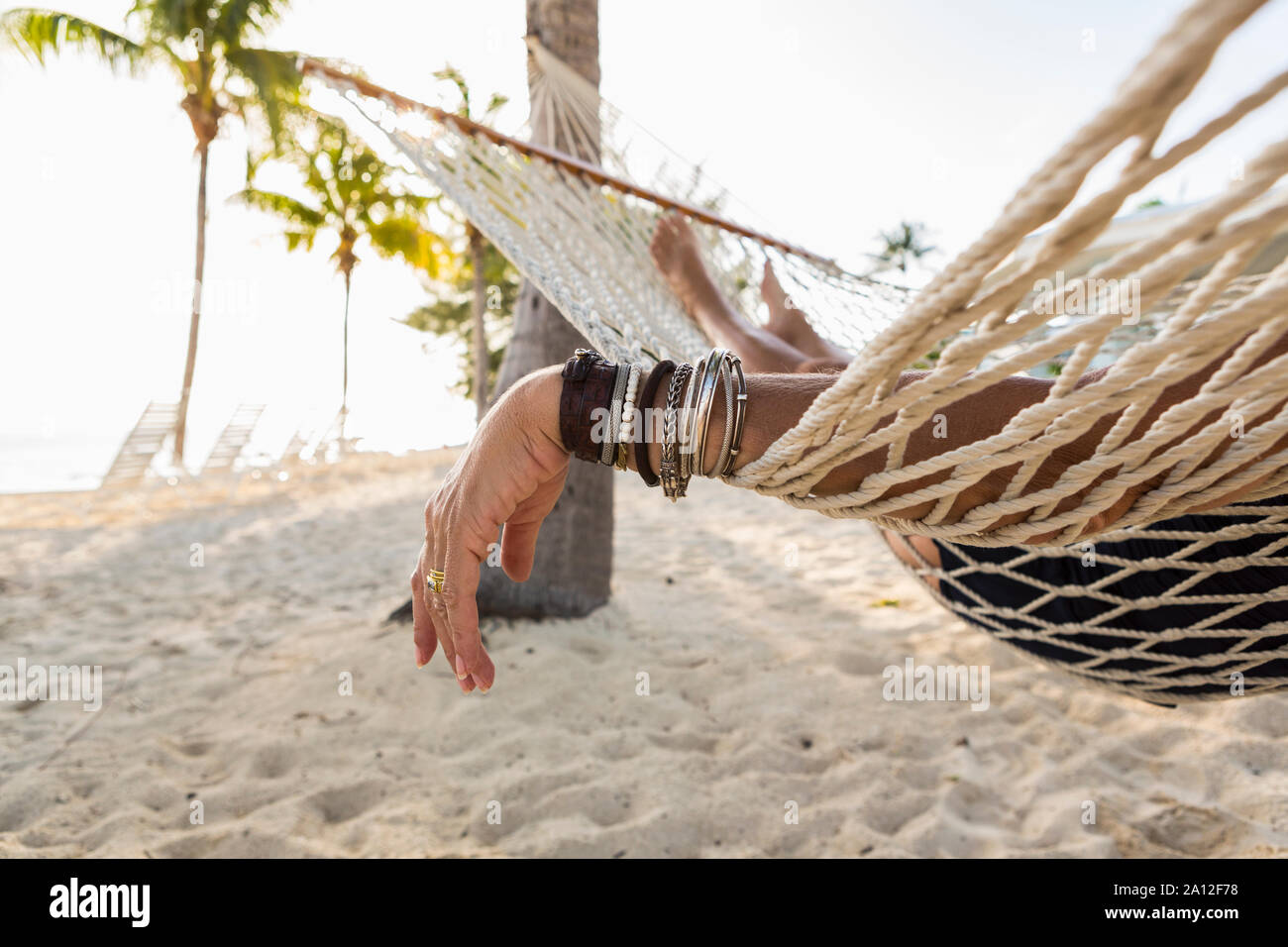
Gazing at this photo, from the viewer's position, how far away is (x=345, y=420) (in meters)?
7.87

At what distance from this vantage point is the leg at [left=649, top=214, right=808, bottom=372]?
4.85 feet

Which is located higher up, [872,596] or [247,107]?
[247,107]

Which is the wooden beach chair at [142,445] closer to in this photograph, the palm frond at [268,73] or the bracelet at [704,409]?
the palm frond at [268,73]

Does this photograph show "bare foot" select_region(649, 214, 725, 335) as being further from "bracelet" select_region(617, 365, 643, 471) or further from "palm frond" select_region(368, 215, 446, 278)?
"palm frond" select_region(368, 215, 446, 278)

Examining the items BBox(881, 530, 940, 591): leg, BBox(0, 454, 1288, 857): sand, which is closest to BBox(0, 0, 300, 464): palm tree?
BBox(0, 454, 1288, 857): sand

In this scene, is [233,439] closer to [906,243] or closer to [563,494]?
[563,494]

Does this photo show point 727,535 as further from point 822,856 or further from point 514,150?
point 822,856

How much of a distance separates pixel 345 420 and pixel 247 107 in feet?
13.4

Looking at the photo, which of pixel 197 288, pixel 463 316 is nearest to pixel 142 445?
pixel 197 288

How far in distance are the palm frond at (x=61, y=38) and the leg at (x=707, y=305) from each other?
29.7 feet

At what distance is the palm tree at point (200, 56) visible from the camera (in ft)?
26.0

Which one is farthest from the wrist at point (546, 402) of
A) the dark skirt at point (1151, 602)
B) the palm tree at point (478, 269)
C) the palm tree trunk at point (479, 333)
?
the palm tree at point (478, 269)

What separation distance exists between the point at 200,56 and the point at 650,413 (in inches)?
393
